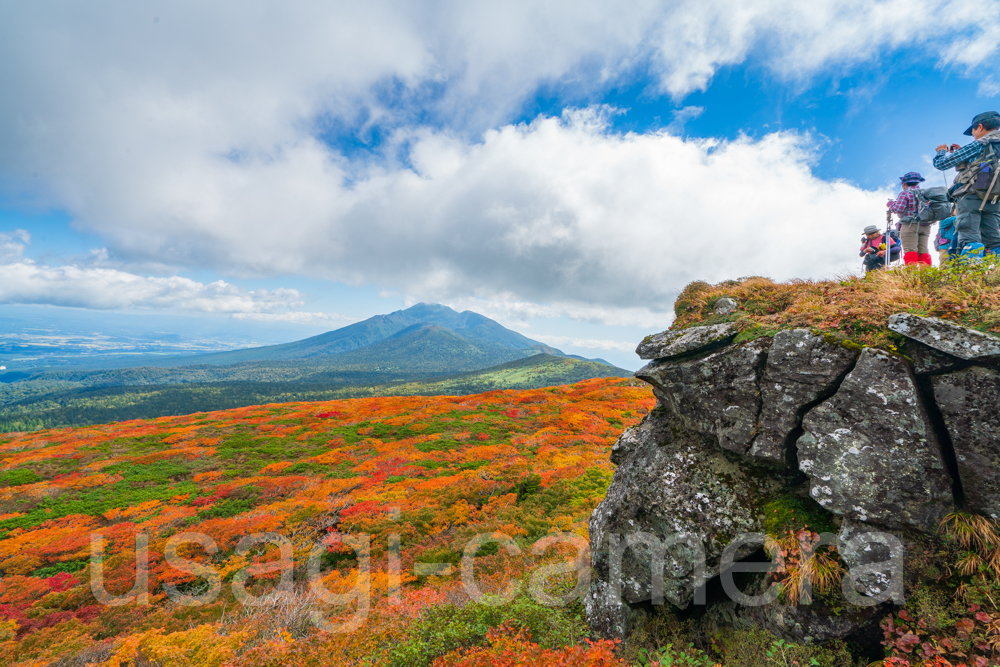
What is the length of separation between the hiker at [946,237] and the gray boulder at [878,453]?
824 centimetres

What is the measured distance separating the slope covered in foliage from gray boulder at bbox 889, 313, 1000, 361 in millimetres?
9194

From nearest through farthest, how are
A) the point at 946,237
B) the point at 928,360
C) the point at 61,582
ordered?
the point at 928,360 < the point at 946,237 < the point at 61,582

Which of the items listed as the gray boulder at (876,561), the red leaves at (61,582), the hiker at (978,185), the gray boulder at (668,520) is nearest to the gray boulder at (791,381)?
the gray boulder at (668,520)

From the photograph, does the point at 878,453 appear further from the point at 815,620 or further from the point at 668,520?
the point at 668,520

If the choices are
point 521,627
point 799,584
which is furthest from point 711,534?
point 521,627

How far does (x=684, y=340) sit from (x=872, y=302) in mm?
3969

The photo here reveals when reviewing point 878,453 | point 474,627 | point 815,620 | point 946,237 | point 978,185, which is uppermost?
point 978,185

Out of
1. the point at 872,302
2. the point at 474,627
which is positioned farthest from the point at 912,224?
the point at 474,627

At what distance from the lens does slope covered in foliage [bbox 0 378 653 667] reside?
10180 mm

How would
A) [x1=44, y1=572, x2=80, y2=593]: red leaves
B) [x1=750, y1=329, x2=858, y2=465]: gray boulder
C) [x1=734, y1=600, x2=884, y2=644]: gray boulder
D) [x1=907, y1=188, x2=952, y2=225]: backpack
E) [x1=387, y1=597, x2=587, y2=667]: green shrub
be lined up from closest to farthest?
[x1=734, y1=600, x2=884, y2=644]: gray boulder → [x1=750, y1=329, x2=858, y2=465]: gray boulder → [x1=387, y1=597, x2=587, y2=667]: green shrub → [x1=907, y1=188, x2=952, y2=225]: backpack → [x1=44, y1=572, x2=80, y2=593]: red leaves

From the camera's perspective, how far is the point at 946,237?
12.1 metres

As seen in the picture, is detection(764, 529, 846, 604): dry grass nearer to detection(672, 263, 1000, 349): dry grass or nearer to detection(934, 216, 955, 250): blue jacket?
detection(672, 263, 1000, 349): dry grass

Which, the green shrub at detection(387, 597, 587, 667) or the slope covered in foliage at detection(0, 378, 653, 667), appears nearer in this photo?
the green shrub at detection(387, 597, 587, 667)

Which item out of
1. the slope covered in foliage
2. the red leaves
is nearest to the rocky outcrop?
the slope covered in foliage
